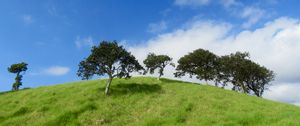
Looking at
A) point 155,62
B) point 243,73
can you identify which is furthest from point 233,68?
point 155,62

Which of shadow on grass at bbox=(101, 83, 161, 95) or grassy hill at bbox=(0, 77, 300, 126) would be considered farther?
shadow on grass at bbox=(101, 83, 161, 95)

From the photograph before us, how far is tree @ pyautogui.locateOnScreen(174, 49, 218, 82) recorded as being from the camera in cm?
8112

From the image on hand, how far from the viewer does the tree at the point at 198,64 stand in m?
81.1

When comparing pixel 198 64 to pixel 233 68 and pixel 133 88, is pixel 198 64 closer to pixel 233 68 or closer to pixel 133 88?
pixel 233 68

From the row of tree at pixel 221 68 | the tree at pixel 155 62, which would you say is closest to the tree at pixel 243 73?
the row of tree at pixel 221 68

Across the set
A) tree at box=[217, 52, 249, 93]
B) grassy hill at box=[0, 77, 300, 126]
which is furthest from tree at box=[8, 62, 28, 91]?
tree at box=[217, 52, 249, 93]

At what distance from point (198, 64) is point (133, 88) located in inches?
1485

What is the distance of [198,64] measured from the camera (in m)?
82.6

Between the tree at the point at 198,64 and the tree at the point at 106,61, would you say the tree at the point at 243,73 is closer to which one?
the tree at the point at 198,64

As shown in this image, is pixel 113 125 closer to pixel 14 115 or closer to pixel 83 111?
pixel 83 111

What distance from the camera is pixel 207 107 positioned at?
123ft

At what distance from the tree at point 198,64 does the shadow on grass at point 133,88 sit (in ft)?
99.4

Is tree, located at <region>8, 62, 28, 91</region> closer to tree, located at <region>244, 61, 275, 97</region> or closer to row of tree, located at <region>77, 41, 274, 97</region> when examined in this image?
row of tree, located at <region>77, 41, 274, 97</region>

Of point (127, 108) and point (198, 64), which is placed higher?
point (198, 64)
